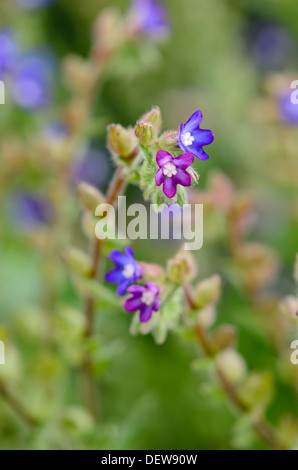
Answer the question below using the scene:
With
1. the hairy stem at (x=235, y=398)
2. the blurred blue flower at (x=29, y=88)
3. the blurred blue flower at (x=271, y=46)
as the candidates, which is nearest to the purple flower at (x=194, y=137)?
the hairy stem at (x=235, y=398)

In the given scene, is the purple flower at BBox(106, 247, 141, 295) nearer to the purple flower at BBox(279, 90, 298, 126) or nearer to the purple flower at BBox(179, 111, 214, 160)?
the purple flower at BBox(179, 111, 214, 160)

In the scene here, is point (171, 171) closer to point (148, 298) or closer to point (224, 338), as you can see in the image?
point (148, 298)

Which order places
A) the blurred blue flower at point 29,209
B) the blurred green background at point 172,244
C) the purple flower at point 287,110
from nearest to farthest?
the blurred green background at point 172,244 → the purple flower at point 287,110 → the blurred blue flower at point 29,209

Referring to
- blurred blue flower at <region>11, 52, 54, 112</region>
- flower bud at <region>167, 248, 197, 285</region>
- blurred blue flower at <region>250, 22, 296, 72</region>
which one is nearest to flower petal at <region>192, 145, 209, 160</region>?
flower bud at <region>167, 248, 197, 285</region>

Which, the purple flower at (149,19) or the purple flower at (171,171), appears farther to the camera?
the purple flower at (149,19)

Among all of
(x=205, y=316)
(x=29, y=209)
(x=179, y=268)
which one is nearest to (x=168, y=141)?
(x=179, y=268)

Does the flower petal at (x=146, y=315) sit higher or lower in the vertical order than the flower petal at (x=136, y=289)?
lower

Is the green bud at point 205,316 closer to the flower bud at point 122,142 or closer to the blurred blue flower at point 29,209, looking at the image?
the flower bud at point 122,142
